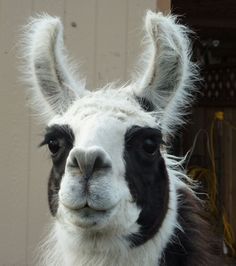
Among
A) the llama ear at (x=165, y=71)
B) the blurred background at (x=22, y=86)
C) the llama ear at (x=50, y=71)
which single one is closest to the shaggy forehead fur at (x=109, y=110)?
the llama ear at (x=165, y=71)

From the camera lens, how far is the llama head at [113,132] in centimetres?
240

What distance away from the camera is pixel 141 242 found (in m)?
2.77

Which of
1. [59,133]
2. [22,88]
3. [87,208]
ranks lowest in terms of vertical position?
[87,208]

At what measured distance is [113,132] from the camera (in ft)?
8.47

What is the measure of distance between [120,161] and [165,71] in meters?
0.71

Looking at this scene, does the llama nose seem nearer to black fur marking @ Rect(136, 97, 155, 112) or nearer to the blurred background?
black fur marking @ Rect(136, 97, 155, 112)

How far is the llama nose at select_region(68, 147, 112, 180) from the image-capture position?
232 centimetres

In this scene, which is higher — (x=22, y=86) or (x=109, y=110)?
(x=22, y=86)

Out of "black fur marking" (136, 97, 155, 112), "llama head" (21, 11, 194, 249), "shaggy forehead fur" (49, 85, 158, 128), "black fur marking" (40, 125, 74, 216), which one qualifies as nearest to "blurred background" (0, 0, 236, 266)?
"llama head" (21, 11, 194, 249)

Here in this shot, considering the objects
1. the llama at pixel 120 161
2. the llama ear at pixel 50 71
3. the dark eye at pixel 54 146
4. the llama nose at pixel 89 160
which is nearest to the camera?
the llama nose at pixel 89 160

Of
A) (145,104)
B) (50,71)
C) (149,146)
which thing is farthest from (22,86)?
(149,146)

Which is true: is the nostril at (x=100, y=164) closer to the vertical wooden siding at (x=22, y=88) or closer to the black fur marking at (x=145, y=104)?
the black fur marking at (x=145, y=104)

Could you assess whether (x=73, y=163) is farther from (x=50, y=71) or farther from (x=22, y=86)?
(x=22, y=86)

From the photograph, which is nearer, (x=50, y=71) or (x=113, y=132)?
(x=113, y=132)
